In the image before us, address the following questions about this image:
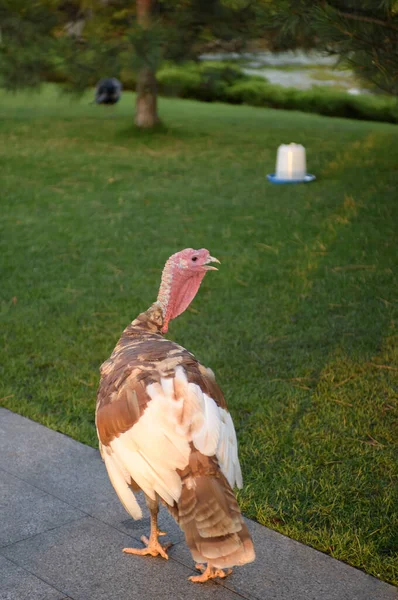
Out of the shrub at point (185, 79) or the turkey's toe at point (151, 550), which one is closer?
the turkey's toe at point (151, 550)

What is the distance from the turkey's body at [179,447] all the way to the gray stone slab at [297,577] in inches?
16.6

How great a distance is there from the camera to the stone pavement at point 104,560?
3164 mm

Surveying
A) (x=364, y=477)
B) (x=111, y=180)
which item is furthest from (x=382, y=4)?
(x=111, y=180)

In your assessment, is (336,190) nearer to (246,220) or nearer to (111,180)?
(246,220)

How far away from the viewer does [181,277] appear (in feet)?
12.4

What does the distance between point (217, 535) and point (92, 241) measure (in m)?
5.84

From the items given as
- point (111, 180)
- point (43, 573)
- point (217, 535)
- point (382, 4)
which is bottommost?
point (111, 180)

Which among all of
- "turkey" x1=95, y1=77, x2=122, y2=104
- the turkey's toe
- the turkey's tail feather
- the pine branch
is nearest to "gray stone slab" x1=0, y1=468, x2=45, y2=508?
the turkey's toe

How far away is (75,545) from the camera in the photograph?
3469mm

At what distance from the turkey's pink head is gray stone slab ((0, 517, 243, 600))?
3.35 feet

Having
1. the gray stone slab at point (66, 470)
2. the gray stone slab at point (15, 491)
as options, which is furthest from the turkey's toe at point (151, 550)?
the gray stone slab at point (15, 491)

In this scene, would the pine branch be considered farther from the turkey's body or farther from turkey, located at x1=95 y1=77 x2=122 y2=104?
turkey, located at x1=95 y1=77 x2=122 y2=104

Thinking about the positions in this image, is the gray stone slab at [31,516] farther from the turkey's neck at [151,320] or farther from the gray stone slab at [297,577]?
the turkey's neck at [151,320]

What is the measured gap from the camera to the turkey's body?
2.85 m
